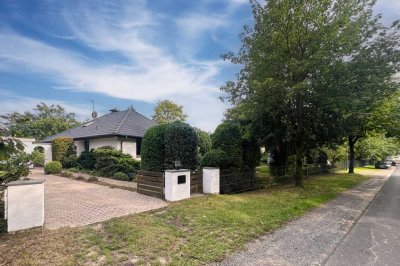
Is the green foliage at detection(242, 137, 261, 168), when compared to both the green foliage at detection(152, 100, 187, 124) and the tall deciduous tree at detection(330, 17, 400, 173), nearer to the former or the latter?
the tall deciduous tree at detection(330, 17, 400, 173)

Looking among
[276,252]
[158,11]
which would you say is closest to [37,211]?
[276,252]

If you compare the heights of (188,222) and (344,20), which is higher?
(344,20)

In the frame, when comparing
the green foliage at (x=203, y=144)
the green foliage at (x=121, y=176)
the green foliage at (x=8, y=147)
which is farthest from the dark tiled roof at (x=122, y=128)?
the green foliage at (x=8, y=147)

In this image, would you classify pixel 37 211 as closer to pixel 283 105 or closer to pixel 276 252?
pixel 276 252

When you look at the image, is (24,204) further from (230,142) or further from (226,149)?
(230,142)

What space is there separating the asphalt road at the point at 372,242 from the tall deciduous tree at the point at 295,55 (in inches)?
224

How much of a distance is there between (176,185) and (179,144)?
265cm

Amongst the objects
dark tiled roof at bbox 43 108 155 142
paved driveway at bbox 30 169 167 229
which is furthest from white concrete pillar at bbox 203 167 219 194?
dark tiled roof at bbox 43 108 155 142

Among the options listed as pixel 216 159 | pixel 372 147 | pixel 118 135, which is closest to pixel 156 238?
pixel 216 159

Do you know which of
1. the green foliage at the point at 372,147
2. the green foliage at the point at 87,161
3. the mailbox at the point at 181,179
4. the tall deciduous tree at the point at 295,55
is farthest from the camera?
the green foliage at the point at 372,147

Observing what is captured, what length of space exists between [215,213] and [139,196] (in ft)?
12.5

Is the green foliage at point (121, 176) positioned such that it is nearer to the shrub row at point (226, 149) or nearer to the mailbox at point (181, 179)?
the shrub row at point (226, 149)

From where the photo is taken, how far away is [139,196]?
973 centimetres

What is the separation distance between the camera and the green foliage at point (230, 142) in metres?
11.3
